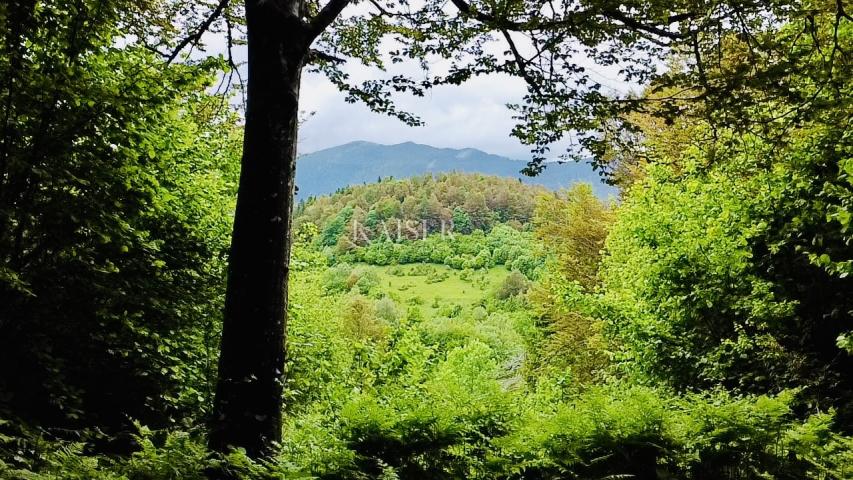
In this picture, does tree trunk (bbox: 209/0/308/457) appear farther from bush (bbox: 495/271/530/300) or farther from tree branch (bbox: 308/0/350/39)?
bush (bbox: 495/271/530/300)

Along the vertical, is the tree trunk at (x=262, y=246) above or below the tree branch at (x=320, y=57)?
below

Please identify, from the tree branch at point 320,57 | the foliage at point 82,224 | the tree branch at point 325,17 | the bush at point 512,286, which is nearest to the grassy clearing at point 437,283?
the bush at point 512,286

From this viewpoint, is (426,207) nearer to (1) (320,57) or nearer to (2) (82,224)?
(1) (320,57)

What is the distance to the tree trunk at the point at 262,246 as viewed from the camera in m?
4.31

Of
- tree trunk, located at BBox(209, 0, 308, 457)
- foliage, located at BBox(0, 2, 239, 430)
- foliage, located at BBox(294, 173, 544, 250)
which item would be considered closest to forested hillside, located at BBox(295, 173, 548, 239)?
foliage, located at BBox(294, 173, 544, 250)

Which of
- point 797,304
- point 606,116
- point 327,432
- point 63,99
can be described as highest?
point 606,116

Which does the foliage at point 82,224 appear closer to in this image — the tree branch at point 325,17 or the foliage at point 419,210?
the tree branch at point 325,17

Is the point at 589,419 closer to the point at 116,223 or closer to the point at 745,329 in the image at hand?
the point at 116,223

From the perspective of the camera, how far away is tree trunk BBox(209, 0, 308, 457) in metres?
4.31

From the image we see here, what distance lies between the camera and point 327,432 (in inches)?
159

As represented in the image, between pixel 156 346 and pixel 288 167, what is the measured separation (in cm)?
275

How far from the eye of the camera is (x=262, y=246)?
4480mm

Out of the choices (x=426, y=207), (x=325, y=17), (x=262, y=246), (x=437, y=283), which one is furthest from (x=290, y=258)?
(x=426, y=207)

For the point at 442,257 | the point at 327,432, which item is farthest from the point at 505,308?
the point at 327,432
